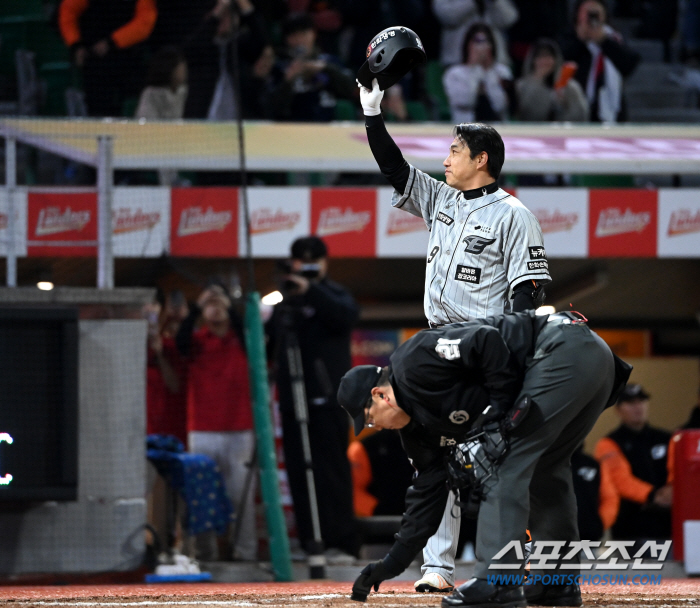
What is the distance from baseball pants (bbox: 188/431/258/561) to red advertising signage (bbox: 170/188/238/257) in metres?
1.53

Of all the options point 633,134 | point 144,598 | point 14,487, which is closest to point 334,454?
point 14,487

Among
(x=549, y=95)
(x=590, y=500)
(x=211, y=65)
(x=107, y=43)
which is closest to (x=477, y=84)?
(x=549, y=95)

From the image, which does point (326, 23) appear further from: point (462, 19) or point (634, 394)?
point (634, 394)

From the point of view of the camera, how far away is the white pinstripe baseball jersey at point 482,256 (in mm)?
4391

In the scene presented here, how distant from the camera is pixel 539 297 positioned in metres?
4.44

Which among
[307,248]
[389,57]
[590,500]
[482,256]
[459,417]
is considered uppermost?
[389,57]

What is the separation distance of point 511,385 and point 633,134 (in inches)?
246

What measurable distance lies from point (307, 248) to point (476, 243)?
2991 millimetres

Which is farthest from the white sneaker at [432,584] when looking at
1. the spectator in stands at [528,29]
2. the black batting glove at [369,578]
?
the spectator in stands at [528,29]

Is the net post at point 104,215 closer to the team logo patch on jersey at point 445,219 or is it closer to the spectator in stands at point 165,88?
the spectator in stands at point 165,88

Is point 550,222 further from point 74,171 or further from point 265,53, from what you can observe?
point 74,171

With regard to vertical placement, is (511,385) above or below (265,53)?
below

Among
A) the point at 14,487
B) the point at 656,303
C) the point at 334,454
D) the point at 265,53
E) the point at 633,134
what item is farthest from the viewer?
the point at 656,303

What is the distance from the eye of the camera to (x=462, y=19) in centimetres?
1143
